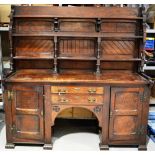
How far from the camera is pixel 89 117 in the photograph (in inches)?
127

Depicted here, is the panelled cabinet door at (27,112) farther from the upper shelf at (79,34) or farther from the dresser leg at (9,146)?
the upper shelf at (79,34)

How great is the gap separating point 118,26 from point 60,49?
81 centimetres

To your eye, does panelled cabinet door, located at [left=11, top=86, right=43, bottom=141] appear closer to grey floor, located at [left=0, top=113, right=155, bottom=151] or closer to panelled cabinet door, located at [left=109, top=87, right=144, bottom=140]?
grey floor, located at [left=0, top=113, right=155, bottom=151]

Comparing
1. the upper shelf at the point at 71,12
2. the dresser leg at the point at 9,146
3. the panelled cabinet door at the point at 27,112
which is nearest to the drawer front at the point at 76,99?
the panelled cabinet door at the point at 27,112

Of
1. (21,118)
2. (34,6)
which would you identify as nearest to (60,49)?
(34,6)

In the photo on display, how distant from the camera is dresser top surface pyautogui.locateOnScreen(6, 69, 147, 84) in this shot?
2.48 meters

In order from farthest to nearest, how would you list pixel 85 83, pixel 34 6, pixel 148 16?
pixel 148 16 → pixel 34 6 → pixel 85 83

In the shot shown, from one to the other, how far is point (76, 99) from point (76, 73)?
490mm

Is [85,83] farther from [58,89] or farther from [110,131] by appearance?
[110,131]

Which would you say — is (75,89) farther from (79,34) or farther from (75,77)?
(79,34)

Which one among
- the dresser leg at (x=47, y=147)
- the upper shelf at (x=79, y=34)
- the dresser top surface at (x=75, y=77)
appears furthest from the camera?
the upper shelf at (x=79, y=34)

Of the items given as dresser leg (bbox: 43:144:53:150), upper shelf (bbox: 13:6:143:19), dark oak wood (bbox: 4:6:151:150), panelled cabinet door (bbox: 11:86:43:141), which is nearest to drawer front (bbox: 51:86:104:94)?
dark oak wood (bbox: 4:6:151:150)

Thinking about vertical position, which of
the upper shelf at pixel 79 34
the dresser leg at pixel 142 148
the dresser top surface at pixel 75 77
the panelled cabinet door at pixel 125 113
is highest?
the upper shelf at pixel 79 34

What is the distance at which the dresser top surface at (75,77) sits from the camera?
248 centimetres
